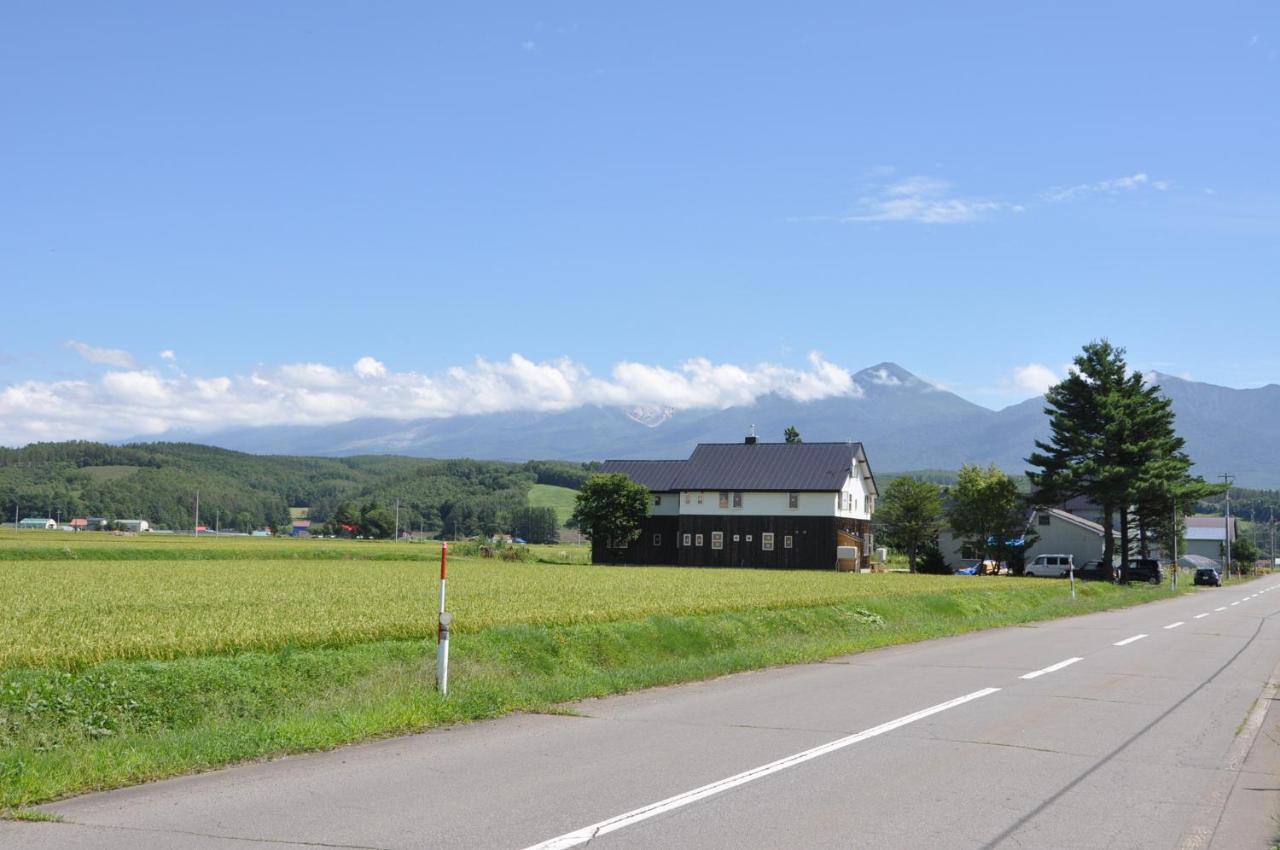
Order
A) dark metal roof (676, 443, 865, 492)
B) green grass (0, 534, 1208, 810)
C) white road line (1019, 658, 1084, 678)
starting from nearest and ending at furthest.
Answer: green grass (0, 534, 1208, 810), white road line (1019, 658, 1084, 678), dark metal roof (676, 443, 865, 492)

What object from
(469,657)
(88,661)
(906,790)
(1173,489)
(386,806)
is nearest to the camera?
(386,806)

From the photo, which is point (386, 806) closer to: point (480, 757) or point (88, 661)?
point (480, 757)

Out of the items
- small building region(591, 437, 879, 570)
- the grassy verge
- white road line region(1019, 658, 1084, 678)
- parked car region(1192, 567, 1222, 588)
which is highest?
small building region(591, 437, 879, 570)

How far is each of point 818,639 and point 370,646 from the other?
10054 millimetres

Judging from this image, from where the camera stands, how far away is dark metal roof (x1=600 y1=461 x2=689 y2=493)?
7562cm

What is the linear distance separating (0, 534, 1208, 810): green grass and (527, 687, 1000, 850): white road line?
11.3 ft

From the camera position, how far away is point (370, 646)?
15430 millimetres

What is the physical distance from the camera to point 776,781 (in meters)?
8.16

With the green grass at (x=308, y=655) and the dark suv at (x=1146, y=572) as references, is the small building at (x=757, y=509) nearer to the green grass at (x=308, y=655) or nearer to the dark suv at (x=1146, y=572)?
the dark suv at (x=1146, y=572)

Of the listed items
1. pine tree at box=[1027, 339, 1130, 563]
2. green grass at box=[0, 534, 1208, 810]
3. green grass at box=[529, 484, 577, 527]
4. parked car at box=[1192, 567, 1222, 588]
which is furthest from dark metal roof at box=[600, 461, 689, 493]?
green grass at box=[529, 484, 577, 527]

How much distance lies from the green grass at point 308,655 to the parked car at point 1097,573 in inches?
1349

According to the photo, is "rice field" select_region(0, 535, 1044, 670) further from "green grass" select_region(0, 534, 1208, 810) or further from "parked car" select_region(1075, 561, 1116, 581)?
"parked car" select_region(1075, 561, 1116, 581)

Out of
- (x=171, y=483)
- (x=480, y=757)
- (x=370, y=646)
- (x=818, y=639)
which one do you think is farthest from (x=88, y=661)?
(x=171, y=483)

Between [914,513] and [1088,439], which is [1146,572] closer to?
[1088,439]
